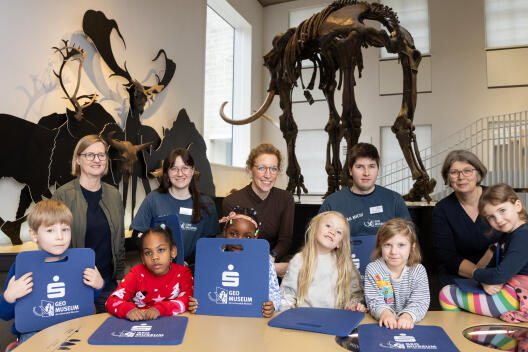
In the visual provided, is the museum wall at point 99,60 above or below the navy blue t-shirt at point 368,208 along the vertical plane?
above

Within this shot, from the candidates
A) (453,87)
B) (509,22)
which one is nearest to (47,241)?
(453,87)

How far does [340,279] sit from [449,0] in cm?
818

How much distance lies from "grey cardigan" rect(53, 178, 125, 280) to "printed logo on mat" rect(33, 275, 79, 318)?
2.48 feet

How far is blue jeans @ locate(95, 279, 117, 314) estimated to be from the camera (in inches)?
85.4

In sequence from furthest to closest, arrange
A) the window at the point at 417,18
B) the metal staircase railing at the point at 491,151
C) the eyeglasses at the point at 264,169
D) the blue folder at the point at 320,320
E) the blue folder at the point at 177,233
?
the window at the point at 417,18
the metal staircase railing at the point at 491,151
the eyeglasses at the point at 264,169
the blue folder at the point at 177,233
the blue folder at the point at 320,320

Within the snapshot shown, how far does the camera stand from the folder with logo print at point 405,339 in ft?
3.75

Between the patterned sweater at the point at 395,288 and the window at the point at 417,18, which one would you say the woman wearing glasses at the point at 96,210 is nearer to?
the patterned sweater at the point at 395,288

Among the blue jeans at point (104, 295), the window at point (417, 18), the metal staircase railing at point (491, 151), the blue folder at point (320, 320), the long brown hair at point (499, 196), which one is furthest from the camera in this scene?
the window at point (417, 18)

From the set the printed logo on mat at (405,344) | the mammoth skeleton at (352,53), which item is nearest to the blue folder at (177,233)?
the printed logo on mat at (405,344)

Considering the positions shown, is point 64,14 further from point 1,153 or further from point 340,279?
point 340,279

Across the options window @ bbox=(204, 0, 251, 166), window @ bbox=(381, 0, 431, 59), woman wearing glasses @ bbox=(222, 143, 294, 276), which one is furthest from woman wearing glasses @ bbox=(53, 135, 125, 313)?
window @ bbox=(381, 0, 431, 59)

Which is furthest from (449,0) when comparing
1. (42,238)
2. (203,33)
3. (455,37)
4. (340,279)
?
(42,238)

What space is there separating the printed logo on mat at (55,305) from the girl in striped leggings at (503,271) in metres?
1.47

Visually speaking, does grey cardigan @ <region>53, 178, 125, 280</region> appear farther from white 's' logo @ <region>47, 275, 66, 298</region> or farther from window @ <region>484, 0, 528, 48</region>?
window @ <region>484, 0, 528, 48</region>
